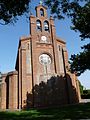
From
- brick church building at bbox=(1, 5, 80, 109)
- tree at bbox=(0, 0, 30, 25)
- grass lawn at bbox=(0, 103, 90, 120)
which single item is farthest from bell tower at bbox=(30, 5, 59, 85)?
tree at bbox=(0, 0, 30, 25)

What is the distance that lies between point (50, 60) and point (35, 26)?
24.0ft

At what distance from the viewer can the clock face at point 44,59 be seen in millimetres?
37647

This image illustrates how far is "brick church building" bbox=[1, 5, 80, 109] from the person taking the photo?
34.4 m

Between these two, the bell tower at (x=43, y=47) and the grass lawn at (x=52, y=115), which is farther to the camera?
the bell tower at (x=43, y=47)

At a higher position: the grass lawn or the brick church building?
the brick church building

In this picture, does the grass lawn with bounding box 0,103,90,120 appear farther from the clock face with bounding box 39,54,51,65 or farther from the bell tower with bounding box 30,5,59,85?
the clock face with bounding box 39,54,51,65

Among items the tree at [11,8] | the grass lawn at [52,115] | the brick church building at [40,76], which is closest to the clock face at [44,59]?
the brick church building at [40,76]

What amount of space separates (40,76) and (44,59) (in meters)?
3.56

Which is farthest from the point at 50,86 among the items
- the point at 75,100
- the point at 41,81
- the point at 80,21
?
the point at 80,21

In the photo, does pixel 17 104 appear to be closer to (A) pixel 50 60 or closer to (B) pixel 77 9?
(A) pixel 50 60

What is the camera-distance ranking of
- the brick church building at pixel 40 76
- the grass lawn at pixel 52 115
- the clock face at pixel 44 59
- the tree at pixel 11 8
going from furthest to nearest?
the clock face at pixel 44 59 < the brick church building at pixel 40 76 < the grass lawn at pixel 52 115 < the tree at pixel 11 8

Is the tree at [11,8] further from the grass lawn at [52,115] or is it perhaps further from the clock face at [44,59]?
the clock face at [44,59]

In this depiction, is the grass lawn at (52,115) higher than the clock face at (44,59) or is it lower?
lower

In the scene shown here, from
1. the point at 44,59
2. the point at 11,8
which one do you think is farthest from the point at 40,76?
the point at 11,8
